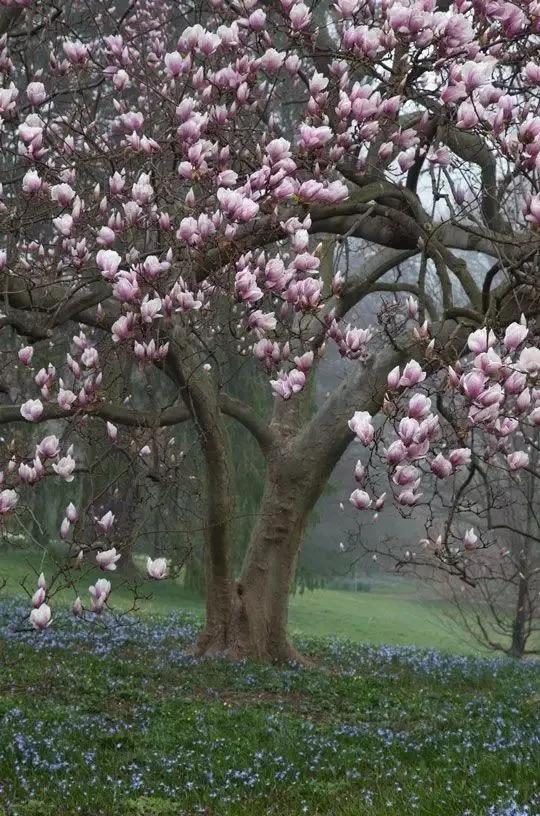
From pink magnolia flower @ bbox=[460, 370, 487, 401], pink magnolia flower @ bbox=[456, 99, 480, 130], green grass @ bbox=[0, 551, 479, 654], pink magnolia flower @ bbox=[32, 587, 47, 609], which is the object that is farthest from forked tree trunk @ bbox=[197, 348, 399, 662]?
green grass @ bbox=[0, 551, 479, 654]

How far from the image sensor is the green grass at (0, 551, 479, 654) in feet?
71.8

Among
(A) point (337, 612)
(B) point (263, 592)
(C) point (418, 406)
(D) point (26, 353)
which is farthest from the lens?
(A) point (337, 612)

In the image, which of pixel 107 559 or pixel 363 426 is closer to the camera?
pixel 363 426

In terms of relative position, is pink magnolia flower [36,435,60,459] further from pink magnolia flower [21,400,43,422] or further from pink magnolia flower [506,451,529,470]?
pink magnolia flower [506,451,529,470]

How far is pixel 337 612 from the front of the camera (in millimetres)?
27641

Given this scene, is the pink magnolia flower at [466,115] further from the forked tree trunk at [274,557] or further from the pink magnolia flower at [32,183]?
the forked tree trunk at [274,557]

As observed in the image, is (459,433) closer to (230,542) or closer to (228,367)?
(230,542)

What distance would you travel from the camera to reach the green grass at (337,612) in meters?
21.9

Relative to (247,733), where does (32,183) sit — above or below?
above

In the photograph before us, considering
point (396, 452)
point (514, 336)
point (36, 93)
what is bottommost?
point (396, 452)

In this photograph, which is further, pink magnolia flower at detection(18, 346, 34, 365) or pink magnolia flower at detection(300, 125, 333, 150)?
pink magnolia flower at detection(18, 346, 34, 365)

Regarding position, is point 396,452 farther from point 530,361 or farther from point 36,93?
point 36,93

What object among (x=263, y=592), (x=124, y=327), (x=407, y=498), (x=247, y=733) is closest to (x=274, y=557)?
(x=263, y=592)

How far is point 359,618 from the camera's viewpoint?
27156mm
